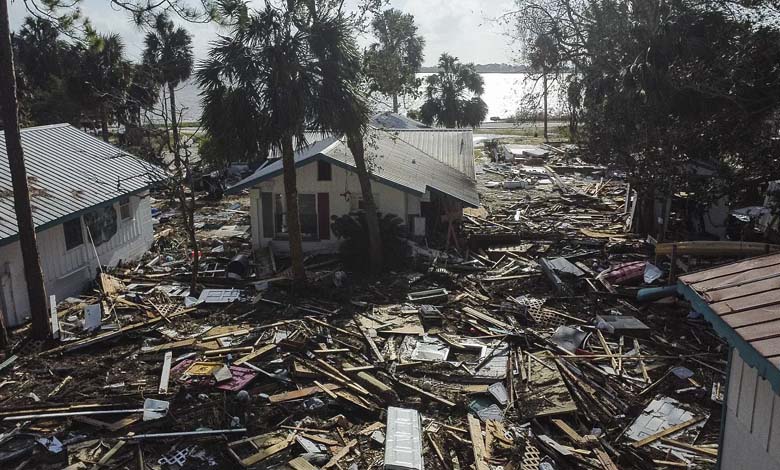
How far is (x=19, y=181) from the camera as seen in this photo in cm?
1409

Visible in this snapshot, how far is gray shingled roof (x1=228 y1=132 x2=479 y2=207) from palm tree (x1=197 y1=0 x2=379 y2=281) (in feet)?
9.92

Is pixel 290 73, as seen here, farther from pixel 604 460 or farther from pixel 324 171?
pixel 604 460

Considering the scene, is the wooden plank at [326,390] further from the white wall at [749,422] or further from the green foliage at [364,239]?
the green foliage at [364,239]

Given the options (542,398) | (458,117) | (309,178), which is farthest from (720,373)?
(458,117)

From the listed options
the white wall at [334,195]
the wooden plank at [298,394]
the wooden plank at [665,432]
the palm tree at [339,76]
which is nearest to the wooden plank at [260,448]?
the wooden plank at [298,394]

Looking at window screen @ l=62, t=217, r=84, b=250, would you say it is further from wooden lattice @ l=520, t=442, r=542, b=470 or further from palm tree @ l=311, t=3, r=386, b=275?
wooden lattice @ l=520, t=442, r=542, b=470

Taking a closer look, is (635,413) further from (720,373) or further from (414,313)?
(414,313)

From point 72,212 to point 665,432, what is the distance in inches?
625

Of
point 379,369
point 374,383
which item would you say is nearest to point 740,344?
point 374,383

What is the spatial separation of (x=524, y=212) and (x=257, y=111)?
16.7 meters

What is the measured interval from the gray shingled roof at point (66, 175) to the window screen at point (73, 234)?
0.85m

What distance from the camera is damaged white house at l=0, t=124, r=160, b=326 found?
16312 mm

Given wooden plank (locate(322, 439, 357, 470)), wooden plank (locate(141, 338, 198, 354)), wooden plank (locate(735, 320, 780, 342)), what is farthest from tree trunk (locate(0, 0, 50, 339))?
wooden plank (locate(735, 320, 780, 342))

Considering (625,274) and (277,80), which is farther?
(625,274)
